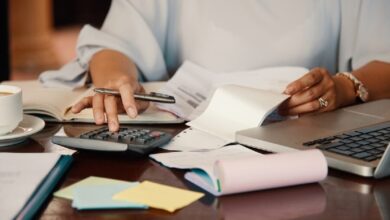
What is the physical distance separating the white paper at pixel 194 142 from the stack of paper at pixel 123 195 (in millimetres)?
180

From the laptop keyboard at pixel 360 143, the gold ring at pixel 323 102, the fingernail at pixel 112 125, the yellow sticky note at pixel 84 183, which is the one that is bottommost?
the yellow sticky note at pixel 84 183

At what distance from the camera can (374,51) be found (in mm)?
1649

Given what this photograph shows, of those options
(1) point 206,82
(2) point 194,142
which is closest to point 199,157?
(2) point 194,142

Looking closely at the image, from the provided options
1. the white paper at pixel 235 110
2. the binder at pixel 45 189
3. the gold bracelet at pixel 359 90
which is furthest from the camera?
the gold bracelet at pixel 359 90

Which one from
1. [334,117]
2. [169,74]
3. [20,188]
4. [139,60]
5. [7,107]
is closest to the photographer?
[20,188]

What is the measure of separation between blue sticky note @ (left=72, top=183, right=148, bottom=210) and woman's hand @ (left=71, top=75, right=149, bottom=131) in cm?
26

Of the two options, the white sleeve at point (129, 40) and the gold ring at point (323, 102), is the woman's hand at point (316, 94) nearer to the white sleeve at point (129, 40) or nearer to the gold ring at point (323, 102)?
the gold ring at point (323, 102)

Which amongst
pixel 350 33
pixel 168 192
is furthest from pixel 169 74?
pixel 168 192

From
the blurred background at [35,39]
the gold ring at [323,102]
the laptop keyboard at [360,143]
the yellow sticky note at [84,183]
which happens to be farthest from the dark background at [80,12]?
the yellow sticky note at [84,183]

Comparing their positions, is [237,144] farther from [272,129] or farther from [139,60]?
[139,60]

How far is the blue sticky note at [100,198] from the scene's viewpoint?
0.86 metres

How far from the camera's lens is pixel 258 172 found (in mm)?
917

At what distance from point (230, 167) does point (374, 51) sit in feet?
2.80

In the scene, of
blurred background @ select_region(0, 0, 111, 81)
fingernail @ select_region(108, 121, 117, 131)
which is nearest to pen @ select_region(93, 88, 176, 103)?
fingernail @ select_region(108, 121, 117, 131)
